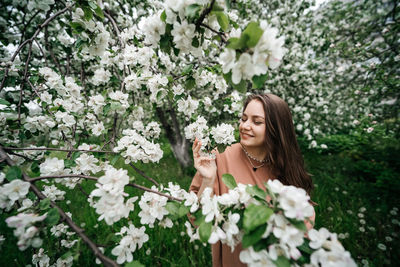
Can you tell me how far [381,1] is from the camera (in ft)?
12.8

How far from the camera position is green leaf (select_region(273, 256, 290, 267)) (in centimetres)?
62

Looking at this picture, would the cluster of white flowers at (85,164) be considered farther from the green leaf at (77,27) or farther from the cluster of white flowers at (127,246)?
the green leaf at (77,27)

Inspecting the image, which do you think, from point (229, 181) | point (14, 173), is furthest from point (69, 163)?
point (229, 181)

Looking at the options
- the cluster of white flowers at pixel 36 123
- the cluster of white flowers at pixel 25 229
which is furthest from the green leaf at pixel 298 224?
the cluster of white flowers at pixel 36 123

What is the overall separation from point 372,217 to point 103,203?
12.0 ft

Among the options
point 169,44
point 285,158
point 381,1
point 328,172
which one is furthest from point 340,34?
point 169,44

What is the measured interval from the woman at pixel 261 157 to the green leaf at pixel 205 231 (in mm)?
560

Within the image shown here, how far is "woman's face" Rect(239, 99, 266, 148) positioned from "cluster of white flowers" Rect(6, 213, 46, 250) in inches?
48.7

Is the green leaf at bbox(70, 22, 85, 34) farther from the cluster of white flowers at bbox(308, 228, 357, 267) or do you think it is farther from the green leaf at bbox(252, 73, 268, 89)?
the cluster of white flowers at bbox(308, 228, 357, 267)

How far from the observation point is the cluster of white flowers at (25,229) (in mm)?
697

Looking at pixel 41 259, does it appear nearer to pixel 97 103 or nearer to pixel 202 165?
pixel 97 103

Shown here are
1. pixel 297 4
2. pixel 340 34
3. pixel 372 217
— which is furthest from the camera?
pixel 340 34

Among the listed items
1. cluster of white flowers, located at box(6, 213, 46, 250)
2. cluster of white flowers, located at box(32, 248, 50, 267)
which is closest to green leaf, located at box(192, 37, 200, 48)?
cluster of white flowers, located at box(6, 213, 46, 250)

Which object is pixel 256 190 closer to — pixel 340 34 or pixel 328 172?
pixel 328 172
